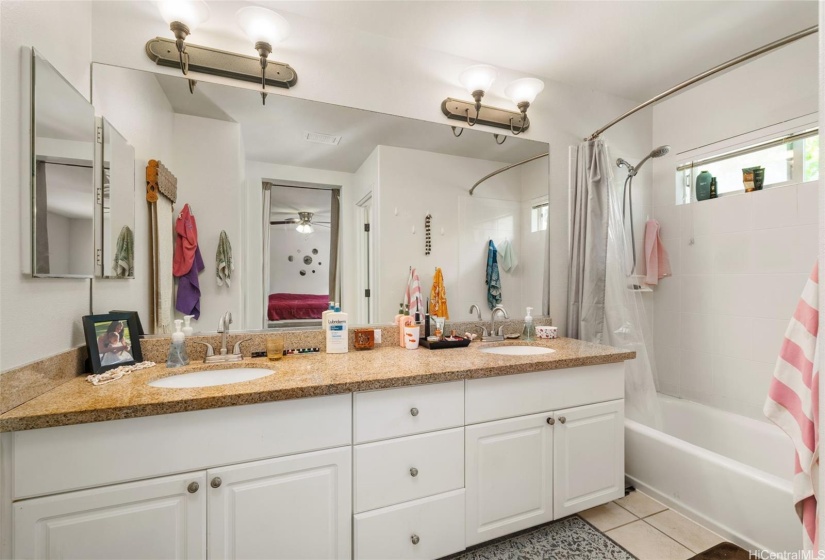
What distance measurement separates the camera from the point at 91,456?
94cm

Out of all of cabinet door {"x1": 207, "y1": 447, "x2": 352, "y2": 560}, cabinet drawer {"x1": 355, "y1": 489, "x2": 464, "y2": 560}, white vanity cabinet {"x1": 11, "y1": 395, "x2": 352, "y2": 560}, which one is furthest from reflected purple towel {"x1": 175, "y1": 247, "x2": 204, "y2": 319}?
cabinet drawer {"x1": 355, "y1": 489, "x2": 464, "y2": 560}

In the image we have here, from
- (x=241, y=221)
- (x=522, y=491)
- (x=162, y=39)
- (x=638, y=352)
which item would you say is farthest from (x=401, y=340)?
(x=162, y=39)

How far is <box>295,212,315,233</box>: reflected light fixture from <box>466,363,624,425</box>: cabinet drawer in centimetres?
109

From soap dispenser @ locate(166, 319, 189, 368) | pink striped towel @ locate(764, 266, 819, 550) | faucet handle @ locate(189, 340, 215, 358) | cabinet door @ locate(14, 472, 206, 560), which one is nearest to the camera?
pink striped towel @ locate(764, 266, 819, 550)

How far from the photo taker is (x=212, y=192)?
5.16ft

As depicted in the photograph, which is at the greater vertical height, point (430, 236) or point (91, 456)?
point (430, 236)

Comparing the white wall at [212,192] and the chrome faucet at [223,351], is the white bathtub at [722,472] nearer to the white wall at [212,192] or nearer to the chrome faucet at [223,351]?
the chrome faucet at [223,351]

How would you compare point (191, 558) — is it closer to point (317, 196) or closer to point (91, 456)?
point (91, 456)

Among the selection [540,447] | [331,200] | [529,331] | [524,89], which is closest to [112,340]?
[331,200]

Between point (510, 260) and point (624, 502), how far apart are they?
4.77ft

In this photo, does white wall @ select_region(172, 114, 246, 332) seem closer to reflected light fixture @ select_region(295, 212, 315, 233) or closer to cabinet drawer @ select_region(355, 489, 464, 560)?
reflected light fixture @ select_region(295, 212, 315, 233)

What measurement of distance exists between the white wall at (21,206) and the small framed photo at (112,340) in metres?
0.06

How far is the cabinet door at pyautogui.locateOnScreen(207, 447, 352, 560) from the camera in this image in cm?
106

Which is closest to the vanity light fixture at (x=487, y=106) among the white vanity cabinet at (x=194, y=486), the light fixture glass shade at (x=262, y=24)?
the light fixture glass shade at (x=262, y=24)
